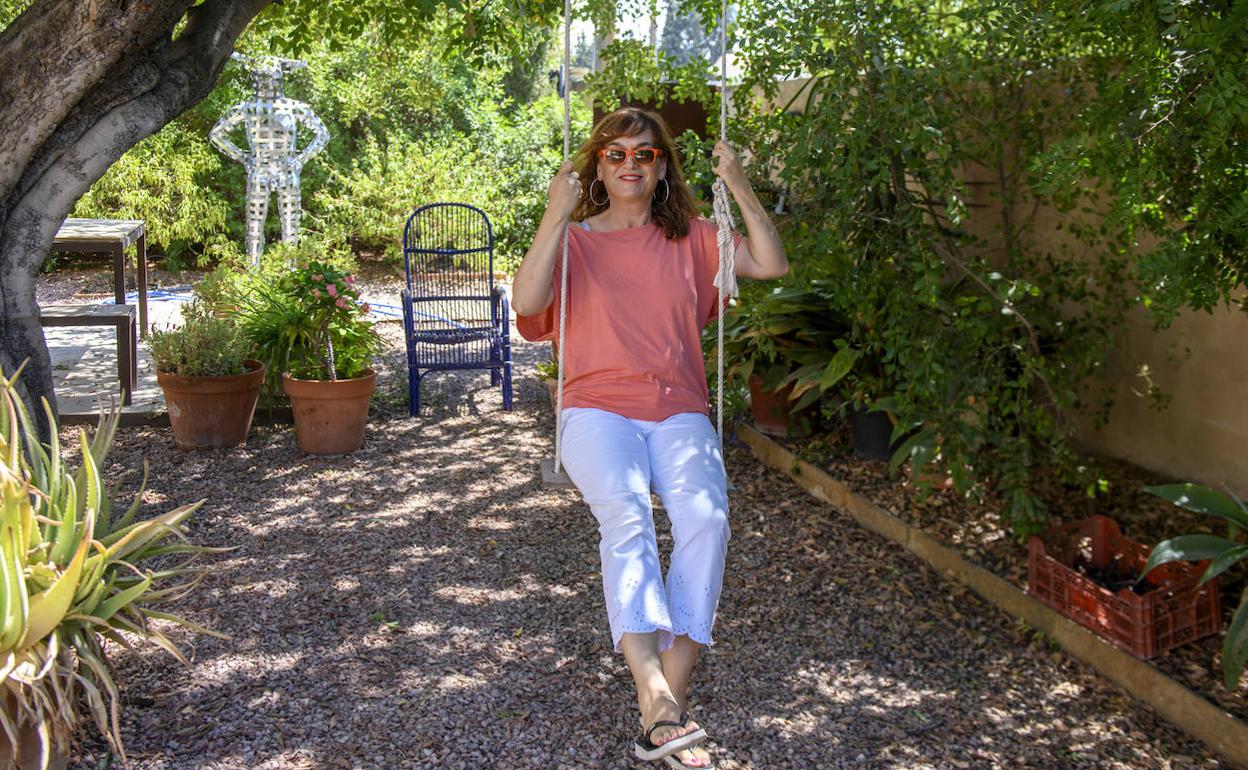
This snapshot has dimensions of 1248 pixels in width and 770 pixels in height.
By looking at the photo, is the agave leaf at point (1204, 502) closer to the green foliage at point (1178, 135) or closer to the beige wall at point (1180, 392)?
the green foliage at point (1178, 135)

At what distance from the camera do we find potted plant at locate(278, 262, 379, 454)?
5.57 metres

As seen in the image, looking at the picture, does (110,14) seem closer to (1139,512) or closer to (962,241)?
(962,241)

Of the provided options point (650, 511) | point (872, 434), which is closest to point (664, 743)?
point (650, 511)

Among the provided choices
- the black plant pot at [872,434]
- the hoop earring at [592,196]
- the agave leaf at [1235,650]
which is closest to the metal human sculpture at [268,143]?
the black plant pot at [872,434]

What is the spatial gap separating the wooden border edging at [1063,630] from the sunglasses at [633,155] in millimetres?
1885

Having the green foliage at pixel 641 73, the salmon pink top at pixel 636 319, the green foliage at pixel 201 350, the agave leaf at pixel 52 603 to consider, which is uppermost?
the green foliage at pixel 641 73

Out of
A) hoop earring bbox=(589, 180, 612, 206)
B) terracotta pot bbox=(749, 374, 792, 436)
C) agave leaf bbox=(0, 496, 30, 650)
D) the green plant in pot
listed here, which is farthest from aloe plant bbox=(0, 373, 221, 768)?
terracotta pot bbox=(749, 374, 792, 436)

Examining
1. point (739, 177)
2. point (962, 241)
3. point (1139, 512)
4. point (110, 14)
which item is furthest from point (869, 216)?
point (110, 14)

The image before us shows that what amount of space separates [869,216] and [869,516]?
1258 mm

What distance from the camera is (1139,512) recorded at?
4.67 metres

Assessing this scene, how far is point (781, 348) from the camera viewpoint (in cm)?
555

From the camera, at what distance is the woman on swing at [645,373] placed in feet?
8.91

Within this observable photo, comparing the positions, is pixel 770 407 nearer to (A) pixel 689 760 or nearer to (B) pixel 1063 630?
(B) pixel 1063 630

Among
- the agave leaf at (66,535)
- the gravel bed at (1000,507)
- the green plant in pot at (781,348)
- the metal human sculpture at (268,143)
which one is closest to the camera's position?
the agave leaf at (66,535)
